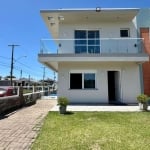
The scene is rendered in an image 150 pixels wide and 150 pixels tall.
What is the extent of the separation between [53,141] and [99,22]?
1347 centimetres

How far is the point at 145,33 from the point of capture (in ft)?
59.6

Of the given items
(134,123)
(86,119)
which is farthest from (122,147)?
(86,119)

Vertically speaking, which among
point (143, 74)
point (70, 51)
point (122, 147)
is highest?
point (70, 51)

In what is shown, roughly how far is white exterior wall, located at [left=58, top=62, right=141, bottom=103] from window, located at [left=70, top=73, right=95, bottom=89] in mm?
312

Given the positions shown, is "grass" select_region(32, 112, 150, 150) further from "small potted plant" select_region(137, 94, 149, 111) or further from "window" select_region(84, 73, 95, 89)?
"window" select_region(84, 73, 95, 89)

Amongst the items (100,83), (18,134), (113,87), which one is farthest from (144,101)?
(18,134)

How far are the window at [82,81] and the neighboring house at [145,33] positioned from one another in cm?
436

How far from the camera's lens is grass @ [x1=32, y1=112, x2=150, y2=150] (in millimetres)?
6129

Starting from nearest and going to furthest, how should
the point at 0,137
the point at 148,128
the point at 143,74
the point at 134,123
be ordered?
the point at 0,137, the point at 148,128, the point at 134,123, the point at 143,74

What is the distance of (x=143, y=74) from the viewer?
1764cm

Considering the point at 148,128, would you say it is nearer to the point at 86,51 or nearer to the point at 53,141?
the point at 53,141

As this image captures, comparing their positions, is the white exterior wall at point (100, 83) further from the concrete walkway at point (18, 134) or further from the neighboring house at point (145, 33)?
the concrete walkway at point (18, 134)

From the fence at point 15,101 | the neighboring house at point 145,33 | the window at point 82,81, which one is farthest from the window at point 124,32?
the fence at point 15,101

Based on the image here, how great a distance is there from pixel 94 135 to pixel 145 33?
1325 cm
